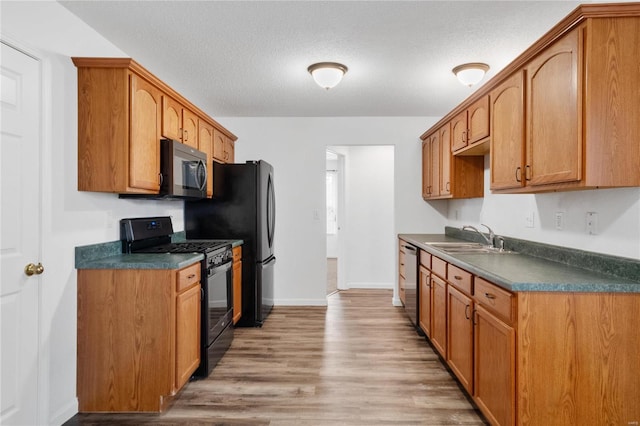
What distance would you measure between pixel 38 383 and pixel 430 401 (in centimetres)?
231

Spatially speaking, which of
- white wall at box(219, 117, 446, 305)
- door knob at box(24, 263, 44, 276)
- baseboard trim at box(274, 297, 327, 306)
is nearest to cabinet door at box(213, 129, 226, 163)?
white wall at box(219, 117, 446, 305)

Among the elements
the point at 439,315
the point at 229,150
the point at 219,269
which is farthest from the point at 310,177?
the point at 439,315

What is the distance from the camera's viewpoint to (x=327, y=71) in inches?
113

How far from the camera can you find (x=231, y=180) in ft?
12.2

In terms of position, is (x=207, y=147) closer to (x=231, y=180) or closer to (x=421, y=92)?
(x=231, y=180)

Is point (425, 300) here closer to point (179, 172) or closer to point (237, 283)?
point (237, 283)

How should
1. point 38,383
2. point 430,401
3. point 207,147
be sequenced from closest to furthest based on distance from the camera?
point 38,383 < point 430,401 < point 207,147

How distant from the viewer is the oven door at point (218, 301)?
267cm

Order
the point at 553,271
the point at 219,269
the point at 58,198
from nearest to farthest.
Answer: the point at 553,271 < the point at 58,198 < the point at 219,269

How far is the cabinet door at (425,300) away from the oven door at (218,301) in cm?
178

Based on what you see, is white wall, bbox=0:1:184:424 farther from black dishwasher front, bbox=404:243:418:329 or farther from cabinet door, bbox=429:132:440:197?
cabinet door, bbox=429:132:440:197

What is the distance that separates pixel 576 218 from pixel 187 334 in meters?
2.58

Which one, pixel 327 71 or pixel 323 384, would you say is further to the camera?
pixel 327 71

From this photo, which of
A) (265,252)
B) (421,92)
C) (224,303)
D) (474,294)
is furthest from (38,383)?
(421,92)
